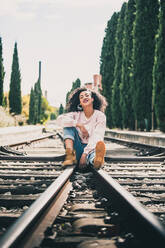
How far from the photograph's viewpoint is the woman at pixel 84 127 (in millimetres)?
4297

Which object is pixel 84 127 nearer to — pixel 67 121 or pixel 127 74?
pixel 67 121

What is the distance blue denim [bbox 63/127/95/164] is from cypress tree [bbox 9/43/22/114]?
34691 mm

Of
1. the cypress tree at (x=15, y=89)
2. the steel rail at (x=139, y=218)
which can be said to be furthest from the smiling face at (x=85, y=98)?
the cypress tree at (x=15, y=89)

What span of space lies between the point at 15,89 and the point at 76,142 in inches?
1413

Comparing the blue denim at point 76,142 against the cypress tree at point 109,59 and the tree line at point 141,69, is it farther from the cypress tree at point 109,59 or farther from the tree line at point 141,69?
the cypress tree at point 109,59

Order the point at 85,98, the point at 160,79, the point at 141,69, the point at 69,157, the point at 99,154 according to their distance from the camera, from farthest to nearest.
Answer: the point at 141,69 < the point at 160,79 < the point at 85,98 < the point at 69,157 < the point at 99,154

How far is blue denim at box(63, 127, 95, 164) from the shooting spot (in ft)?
14.4

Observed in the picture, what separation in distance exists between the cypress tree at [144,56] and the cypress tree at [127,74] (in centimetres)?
223

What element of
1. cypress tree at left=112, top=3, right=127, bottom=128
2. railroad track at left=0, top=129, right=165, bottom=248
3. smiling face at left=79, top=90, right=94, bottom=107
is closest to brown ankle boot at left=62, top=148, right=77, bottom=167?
railroad track at left=0, top=129, right=165, bottom=248

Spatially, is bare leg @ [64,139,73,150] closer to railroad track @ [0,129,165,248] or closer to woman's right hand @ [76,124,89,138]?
woman's right hand @ [76,124,89,138]

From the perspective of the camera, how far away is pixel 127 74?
2655 centimetres

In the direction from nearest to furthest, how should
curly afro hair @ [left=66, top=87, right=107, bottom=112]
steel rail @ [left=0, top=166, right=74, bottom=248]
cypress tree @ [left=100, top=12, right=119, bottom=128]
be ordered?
steel rail @ [left=0, top=166, right=74, bottom=248], curly afro hair @ [left=66, top=87, right=107, bottom=112], cypress tree @ [left=100, top=12, right=119, bottom=128]

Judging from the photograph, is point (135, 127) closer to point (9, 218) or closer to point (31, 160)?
point (31, 160)

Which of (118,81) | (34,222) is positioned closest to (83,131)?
(34,222)
